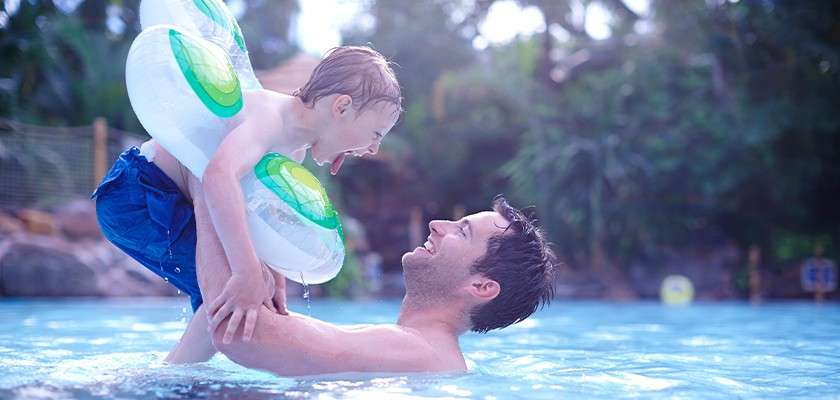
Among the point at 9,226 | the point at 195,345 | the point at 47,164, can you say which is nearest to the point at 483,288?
the point at 195,345

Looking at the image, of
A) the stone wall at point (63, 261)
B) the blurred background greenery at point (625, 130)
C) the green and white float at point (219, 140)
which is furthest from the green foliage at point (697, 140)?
the green and white float at point (219, 140)

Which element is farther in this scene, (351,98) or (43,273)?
(43,273)

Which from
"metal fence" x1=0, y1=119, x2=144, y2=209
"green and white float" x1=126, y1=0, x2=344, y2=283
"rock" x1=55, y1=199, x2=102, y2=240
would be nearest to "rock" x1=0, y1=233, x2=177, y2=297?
"rock" x1=55, y1=199, x2=102, y2=240

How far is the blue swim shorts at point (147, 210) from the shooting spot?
3055 millimetres

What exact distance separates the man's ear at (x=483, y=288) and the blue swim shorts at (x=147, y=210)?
3.39 ft

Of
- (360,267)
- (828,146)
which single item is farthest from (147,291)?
(828,146)

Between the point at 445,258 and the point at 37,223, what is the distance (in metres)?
10.1

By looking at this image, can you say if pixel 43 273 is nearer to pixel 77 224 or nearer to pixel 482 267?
pixel 77 224

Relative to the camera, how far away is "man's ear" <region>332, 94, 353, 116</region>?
288 centimetres

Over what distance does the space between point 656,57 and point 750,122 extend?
2.56 metres

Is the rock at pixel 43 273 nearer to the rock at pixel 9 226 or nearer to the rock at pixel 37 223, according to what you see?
the rock at pixel 9 226

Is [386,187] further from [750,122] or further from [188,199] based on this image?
[188,199]

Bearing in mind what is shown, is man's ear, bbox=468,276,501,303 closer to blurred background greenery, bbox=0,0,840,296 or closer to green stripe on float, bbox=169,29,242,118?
green stripe on float, bbox=169,29,242,118

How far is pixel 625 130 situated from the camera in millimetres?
16234
